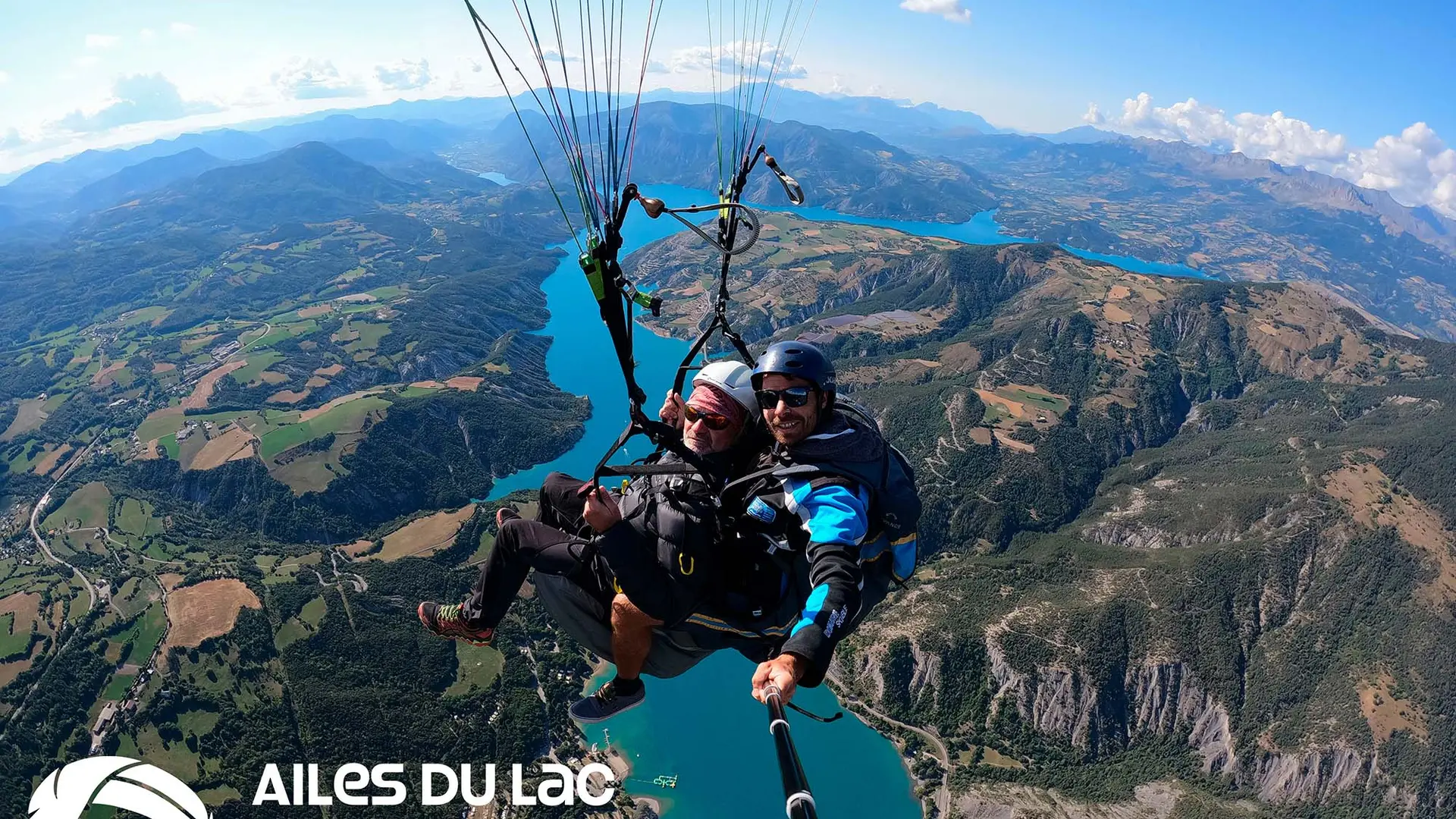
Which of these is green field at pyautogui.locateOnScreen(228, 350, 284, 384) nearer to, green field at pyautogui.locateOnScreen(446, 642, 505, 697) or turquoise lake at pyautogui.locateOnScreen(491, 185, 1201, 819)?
green field at pyautogui.locateOnScreen(446, 642, 505, 697)

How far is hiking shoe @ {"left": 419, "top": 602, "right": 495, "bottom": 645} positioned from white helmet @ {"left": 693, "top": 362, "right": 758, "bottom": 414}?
3.05 m

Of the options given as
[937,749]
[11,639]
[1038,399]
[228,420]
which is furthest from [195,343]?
[1038,399]

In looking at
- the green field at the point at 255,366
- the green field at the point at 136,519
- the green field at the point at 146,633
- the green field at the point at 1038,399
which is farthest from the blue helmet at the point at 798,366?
the green field at the point at 255,366

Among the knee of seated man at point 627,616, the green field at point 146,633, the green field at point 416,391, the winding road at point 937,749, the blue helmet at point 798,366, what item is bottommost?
the winding road at point 937,749

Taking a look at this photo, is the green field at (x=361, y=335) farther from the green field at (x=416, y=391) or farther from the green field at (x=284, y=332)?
the green field at (x=416, y=391)

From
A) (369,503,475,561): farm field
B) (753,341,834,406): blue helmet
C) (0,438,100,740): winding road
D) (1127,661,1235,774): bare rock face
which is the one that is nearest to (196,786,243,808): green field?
(0,438,100,740): winding road

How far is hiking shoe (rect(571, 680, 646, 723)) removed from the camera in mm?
6250

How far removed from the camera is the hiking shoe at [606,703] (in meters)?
6.25

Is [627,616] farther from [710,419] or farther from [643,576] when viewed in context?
[710,419]

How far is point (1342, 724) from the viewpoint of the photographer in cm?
5416

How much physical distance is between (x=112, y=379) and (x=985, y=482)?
148 metres

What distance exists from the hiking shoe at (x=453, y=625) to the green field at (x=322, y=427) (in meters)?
98.4

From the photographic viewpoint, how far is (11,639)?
195ft

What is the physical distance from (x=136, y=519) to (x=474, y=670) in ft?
169
